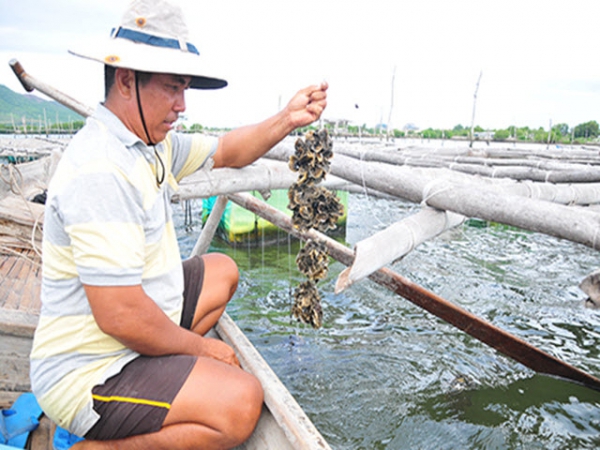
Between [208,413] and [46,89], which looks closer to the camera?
[208,413]

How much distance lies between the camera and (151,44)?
1.67 meters

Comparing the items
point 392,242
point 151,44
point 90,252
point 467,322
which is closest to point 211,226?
point 392,242

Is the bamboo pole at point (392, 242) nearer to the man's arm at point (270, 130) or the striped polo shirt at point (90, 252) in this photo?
the man's arm at point (270, 130)

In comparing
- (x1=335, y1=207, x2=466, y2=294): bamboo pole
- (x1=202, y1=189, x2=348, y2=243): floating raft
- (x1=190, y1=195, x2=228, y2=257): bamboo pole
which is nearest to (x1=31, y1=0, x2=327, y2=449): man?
(x1=335, y1=207, x2=466, y2=294): bamboo pole

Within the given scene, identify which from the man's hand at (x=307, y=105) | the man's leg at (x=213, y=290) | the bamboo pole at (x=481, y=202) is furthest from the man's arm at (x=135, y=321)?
the bamboo pole at (x=481, y=202)

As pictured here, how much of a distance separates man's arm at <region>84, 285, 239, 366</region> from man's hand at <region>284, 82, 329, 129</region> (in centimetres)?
114

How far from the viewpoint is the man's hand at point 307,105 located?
2.07 m

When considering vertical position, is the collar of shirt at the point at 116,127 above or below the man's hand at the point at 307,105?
below

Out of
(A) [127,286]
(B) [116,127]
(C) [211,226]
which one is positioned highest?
(B) [116,127]

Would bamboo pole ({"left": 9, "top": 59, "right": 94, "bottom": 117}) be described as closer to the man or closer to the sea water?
the sea water

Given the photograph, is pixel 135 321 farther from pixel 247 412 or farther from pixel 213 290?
pixel 213 290

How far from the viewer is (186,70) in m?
1.64

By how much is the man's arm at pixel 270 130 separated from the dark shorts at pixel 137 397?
1.30 m

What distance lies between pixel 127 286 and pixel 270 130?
1.27m
